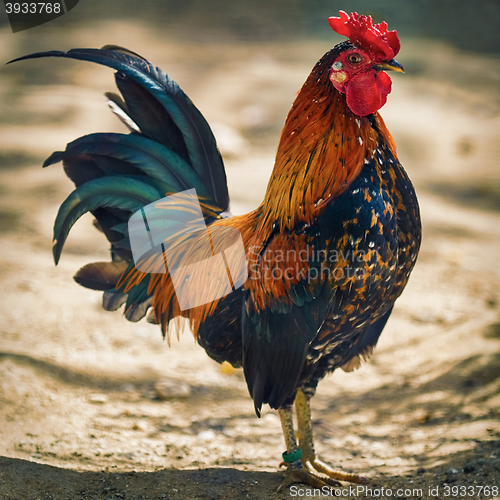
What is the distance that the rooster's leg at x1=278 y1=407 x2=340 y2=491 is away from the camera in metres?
3.06

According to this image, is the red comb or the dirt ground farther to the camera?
the dirt ground

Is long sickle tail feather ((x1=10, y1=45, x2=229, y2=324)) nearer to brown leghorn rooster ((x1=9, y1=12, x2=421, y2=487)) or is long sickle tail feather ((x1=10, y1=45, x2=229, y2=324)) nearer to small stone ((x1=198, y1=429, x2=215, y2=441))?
brown leghorn rooster ((x1=9, y1=12, x2=421, y2=487))

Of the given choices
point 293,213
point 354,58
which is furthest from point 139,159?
point 354,58

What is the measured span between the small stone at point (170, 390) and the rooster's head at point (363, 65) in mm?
2617

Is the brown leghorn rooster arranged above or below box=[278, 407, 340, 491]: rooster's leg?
above

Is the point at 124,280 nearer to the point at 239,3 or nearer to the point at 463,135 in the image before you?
the point at 463,135


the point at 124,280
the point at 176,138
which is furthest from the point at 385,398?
the point at 176,138

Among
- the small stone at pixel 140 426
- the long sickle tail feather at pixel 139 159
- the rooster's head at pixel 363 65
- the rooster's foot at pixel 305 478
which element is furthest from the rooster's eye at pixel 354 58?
the small stone at pixel 140 426

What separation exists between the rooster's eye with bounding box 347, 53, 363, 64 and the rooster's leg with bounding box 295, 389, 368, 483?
1884 mm

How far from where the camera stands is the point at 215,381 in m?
4.29

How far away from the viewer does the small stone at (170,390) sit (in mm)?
4062

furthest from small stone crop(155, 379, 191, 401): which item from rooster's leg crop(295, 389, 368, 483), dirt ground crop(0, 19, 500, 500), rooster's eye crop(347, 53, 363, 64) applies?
rooster's eye crop(347, 53, 363, 64)

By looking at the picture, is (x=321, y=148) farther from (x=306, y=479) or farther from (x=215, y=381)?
(x=215, y=381)

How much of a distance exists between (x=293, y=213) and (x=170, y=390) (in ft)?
7.13
